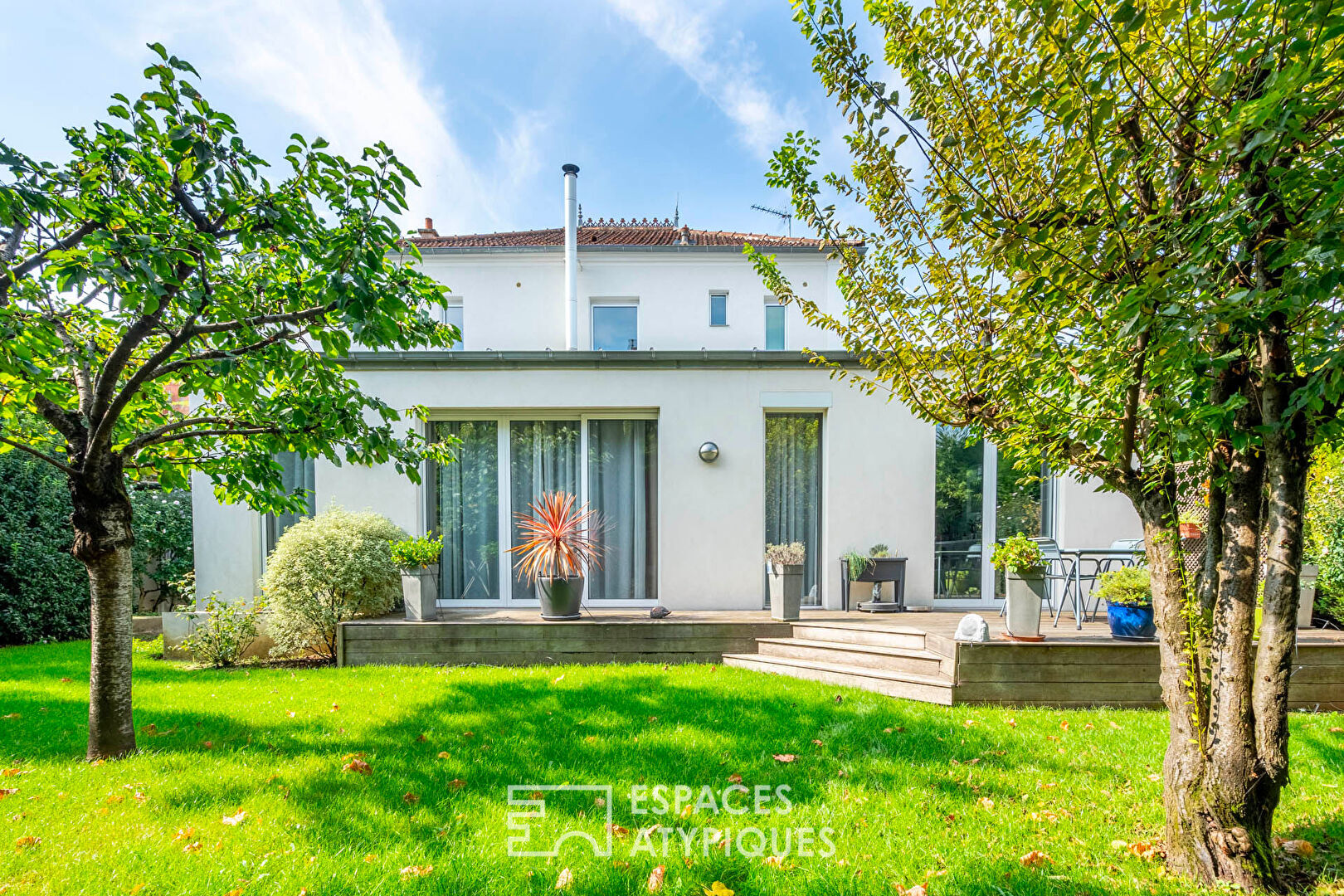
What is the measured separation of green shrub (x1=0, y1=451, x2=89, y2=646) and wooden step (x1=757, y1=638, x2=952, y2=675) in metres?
10.4

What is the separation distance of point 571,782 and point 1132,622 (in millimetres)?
5280

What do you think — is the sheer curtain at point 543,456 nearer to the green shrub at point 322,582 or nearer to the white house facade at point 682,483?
the white house facade at point 682,483

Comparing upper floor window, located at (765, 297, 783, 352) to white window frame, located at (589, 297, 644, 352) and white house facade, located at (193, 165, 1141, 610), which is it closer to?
white window frame, located at (589, 297, 644, 352)

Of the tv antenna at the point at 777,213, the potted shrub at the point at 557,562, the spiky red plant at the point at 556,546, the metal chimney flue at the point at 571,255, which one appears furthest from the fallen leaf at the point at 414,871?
the tv antenna at the point at 777,213

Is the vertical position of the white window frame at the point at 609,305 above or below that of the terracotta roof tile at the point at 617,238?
below

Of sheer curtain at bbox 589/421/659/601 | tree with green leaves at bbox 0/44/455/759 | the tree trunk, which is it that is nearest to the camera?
tree with green leaves at bbox 0/44/455/759

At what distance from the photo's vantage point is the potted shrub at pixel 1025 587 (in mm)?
5422

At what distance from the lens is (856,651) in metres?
5.93

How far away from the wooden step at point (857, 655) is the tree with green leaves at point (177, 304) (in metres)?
4.20

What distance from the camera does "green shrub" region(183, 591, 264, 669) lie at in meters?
6.87

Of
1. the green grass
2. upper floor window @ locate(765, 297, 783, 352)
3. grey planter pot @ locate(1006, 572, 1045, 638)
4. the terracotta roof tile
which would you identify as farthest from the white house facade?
the terracotta roof tile

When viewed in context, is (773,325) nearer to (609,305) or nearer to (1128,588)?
(609,305)

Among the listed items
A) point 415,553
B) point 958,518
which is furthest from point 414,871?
point 958,518

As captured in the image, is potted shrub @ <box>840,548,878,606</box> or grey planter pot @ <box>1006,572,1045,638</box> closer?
grey planter pot @ <box>1006,572,1045,638</box>
